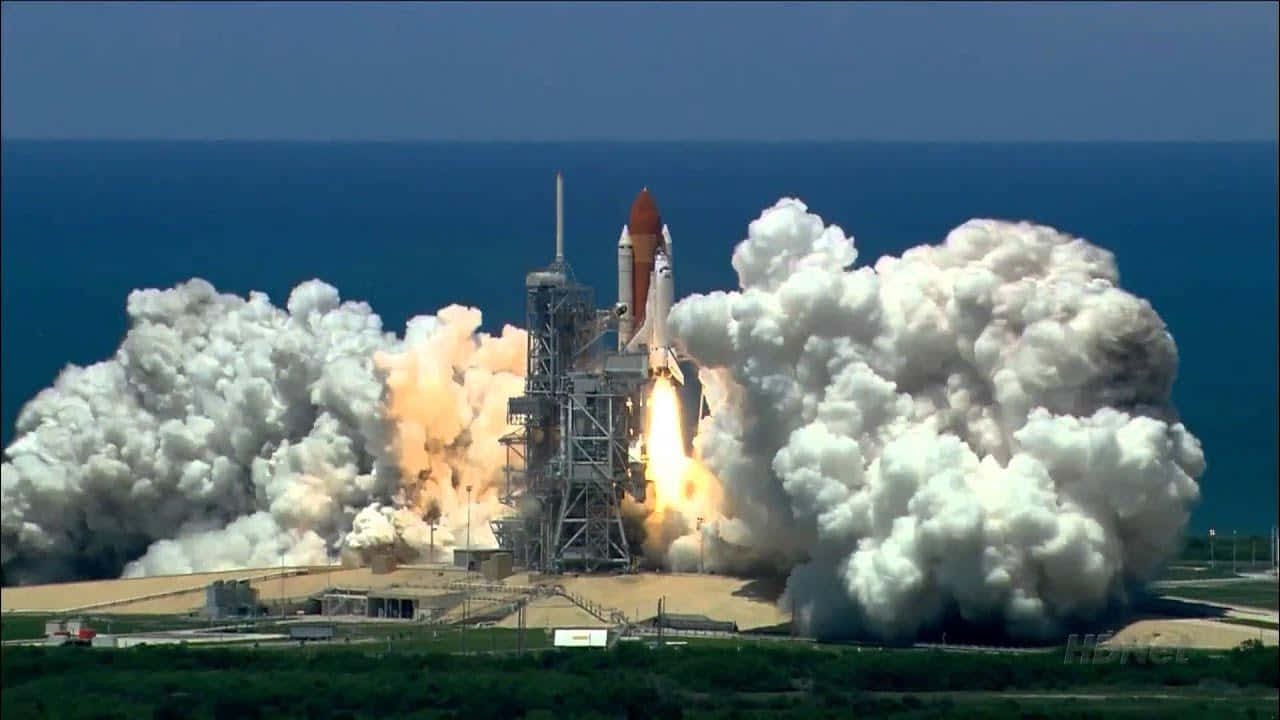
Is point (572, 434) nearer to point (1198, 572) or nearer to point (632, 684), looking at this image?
point (632, 684)

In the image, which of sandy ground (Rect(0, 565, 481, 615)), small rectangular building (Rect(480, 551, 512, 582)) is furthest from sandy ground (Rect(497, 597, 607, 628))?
sandy ground (Rect(0, 565, 481, 615))

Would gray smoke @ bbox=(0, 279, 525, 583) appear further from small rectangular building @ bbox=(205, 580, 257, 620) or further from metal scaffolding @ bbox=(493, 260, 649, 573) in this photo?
small rectangular building @ bbox=(205, 580, 257, 620)

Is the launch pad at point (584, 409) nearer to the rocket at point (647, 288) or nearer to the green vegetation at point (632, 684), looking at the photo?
the rocket at point (647, 288)

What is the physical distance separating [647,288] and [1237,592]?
47.8ft

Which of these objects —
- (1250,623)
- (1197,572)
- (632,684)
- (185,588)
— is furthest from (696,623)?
(1197,572)

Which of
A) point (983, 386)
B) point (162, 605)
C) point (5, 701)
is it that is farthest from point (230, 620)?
point (983, 386)

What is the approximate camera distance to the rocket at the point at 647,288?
82.9 meters

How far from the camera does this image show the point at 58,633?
78.2 m

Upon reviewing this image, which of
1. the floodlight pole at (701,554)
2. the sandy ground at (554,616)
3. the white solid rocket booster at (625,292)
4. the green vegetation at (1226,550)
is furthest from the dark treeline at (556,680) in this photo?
the green vegetation at (1226,550)

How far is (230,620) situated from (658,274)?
A: 12.0 metres

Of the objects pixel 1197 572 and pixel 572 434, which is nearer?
pixel 572 434

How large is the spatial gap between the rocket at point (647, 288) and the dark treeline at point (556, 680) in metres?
11.0

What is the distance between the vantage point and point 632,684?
69125 millimetres

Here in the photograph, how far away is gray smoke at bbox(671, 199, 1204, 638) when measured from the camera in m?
72.9
